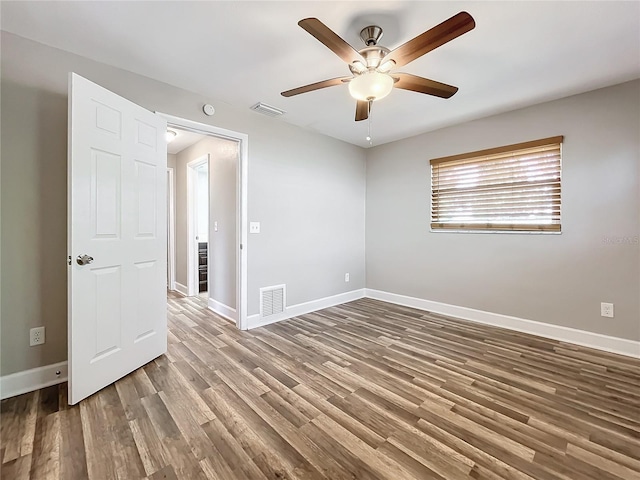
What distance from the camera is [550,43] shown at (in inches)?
79.1

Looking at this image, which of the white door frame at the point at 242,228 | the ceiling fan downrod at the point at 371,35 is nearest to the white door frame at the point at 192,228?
the white door frame at the point at 242,228

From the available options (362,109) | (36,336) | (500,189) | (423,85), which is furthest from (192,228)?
(500,189)

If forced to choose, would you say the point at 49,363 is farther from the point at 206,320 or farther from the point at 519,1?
the point at 519,1

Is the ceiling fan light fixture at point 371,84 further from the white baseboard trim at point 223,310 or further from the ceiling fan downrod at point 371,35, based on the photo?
the white baseboard trim at point 223,310

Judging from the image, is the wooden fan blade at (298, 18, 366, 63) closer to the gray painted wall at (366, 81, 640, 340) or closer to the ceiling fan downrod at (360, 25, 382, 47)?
the ceiling fan downrod at (360, 25, 382, 47)

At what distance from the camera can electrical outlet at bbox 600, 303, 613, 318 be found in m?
2.68

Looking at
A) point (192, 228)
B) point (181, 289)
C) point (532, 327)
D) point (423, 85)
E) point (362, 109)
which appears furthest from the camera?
point (181, 289)

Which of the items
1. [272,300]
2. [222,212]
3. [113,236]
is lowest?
[272,300]

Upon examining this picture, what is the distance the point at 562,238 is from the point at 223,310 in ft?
13.2

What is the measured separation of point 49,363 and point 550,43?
433 cm

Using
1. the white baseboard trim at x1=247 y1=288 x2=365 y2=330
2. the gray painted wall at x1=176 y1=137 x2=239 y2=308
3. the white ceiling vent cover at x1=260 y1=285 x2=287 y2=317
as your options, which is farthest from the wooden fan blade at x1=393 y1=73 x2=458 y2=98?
the white baseboard trim at x1=247 y1=288 x2=365 y2=330

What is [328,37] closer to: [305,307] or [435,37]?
[435,37]

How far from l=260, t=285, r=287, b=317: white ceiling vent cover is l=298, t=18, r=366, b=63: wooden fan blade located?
2.58m

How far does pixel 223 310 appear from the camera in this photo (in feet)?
12.4
